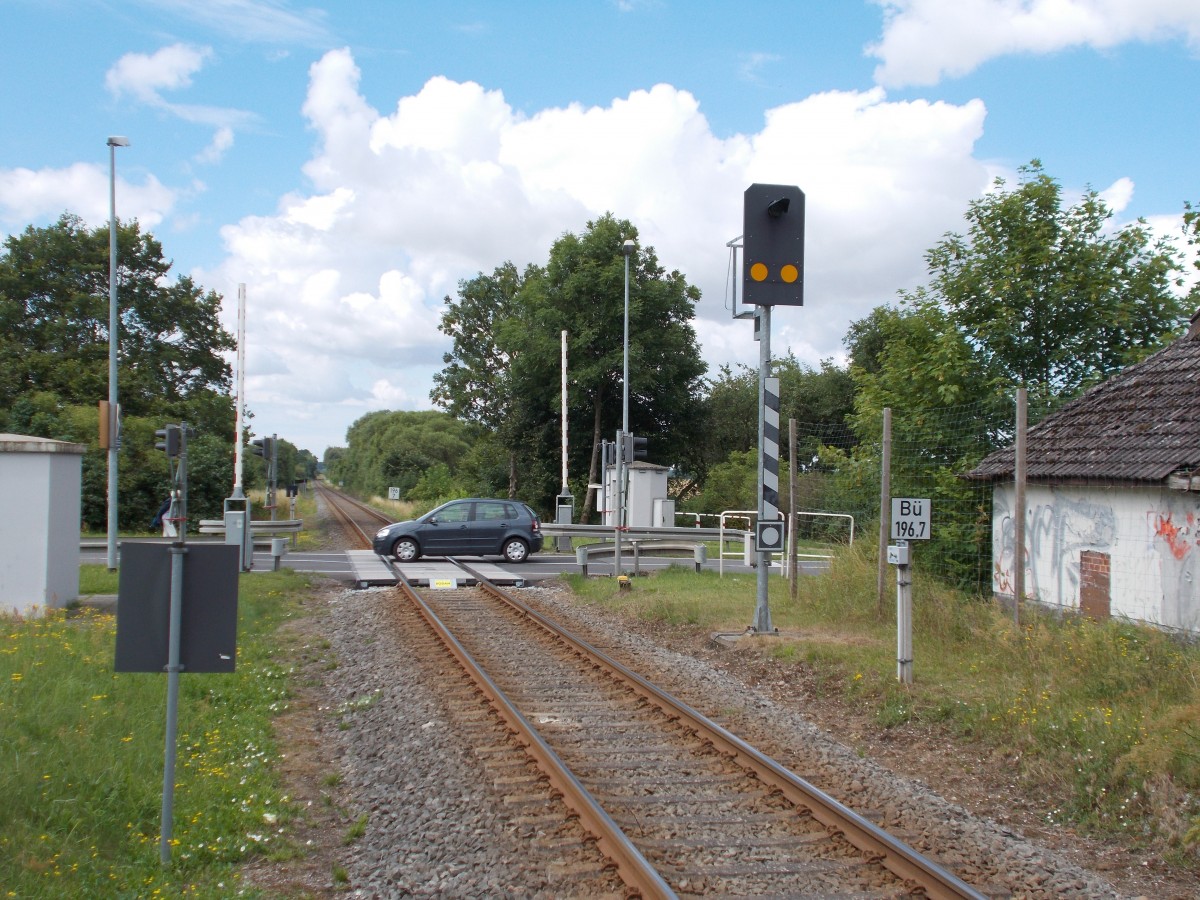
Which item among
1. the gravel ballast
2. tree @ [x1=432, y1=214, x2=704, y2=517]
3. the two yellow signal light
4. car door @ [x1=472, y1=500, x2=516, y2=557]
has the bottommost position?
the gravel ballast

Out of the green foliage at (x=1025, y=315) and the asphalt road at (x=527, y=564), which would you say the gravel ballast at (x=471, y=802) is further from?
the asphalt road at (x=527, y=564)

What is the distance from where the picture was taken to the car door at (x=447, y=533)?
77.3ft

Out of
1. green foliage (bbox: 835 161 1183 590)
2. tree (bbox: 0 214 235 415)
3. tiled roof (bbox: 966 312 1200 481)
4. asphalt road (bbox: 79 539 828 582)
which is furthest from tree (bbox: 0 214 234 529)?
tiled roof (bbox: 966 312 1200 481)

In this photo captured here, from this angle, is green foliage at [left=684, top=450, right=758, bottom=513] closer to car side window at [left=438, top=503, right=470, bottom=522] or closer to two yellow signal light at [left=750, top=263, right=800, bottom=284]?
car side window at [left=438, top=503, right=470, bottom=522]

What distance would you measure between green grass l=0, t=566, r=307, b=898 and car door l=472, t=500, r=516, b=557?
13903 mm

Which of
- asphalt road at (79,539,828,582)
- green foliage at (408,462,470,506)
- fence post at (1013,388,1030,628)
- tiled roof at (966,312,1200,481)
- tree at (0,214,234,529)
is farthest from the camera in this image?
green foliage at (408,462,470,506)

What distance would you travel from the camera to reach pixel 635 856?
5.00 m

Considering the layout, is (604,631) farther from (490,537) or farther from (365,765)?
(490,537)

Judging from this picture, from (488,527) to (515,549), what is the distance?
866 millimetres

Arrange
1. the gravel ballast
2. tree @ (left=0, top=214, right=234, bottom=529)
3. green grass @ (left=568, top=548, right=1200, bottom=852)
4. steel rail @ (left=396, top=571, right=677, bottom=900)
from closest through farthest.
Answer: steel rail @ (left=396, top=571, right=677, bottom=900) → the gravel ballast → green grass @ (left=568, top=548, right=1200, bottom=852) → tree @ (left=0, top=214, right=234, bottom=529)

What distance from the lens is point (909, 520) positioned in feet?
30.9

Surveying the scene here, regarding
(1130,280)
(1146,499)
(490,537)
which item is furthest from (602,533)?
(1146,499)

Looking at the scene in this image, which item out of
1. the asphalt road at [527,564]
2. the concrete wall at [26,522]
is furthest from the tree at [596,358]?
the concrete wall at [26,522]

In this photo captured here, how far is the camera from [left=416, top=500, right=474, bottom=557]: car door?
927 inches
